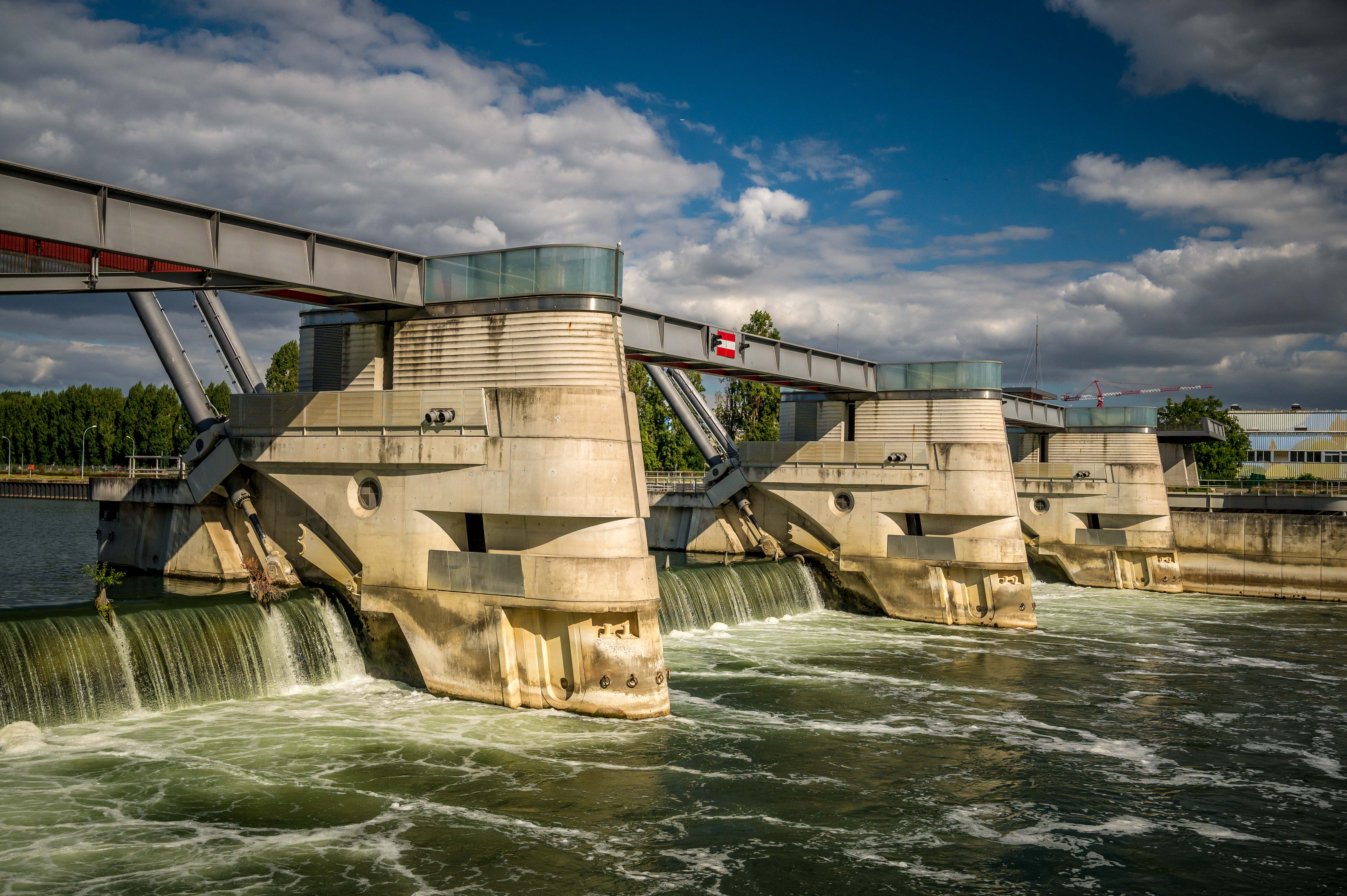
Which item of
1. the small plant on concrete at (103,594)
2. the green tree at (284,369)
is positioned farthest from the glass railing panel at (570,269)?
the green tree at (284,369)

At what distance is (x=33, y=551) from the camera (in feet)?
146

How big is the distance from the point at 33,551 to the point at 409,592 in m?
30.3

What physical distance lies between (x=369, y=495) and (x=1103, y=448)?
155ft

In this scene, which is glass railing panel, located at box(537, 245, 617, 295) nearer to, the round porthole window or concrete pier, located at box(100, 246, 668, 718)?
concrete pier, located at box(100, 246, 668, 718)

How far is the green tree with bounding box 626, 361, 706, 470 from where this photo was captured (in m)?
81.7

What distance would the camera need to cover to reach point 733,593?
35.7 metres

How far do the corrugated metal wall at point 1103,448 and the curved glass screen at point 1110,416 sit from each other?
59 cm

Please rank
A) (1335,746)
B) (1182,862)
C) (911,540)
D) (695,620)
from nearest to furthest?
(1182,862)
(1335,746)
(695,620)
(911,540)

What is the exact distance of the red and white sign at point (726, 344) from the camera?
35219 mm

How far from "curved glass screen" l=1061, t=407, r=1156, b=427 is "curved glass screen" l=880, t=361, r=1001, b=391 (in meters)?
20.6

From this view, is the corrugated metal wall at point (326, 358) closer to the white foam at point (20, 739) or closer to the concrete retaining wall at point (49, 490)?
the white foam at point (20, 739)

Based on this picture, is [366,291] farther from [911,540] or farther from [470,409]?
[911,540]

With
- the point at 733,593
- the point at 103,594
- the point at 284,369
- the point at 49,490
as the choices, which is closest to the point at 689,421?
the point at 733,593

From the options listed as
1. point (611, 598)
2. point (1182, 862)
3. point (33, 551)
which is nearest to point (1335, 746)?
point (1182, 862)
